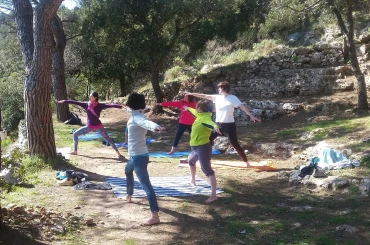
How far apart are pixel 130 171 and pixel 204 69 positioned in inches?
616

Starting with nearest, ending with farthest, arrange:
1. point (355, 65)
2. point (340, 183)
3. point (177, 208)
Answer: point (177, 208), point (340, 183), point (355, 65)

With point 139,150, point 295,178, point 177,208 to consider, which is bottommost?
point 177,208

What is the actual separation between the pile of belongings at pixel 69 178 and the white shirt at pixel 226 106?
2.83 meters

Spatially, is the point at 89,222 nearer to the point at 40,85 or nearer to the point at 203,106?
the point at 203,106

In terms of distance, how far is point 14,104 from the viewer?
19.3 metres

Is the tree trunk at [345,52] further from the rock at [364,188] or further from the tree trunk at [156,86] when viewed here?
the rock at [364,188]

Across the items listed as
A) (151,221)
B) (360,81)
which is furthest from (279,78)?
(151,221)

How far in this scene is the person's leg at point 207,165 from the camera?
5.98 m

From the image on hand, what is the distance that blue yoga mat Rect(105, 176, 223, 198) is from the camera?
6.54 meters

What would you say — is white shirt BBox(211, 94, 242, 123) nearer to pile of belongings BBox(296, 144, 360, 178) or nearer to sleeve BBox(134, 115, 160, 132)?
pile of belongings BBox(296, 144, 360, 178)

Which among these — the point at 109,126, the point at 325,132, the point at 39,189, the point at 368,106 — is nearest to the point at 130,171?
the point at 39,189

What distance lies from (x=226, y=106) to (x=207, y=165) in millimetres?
2133

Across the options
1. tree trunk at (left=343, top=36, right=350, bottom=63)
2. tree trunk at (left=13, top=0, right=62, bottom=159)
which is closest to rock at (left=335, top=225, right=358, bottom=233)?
tree trunk at (left=13, top=0, right=62, bottom=159)

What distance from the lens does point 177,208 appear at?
5.84 meters
